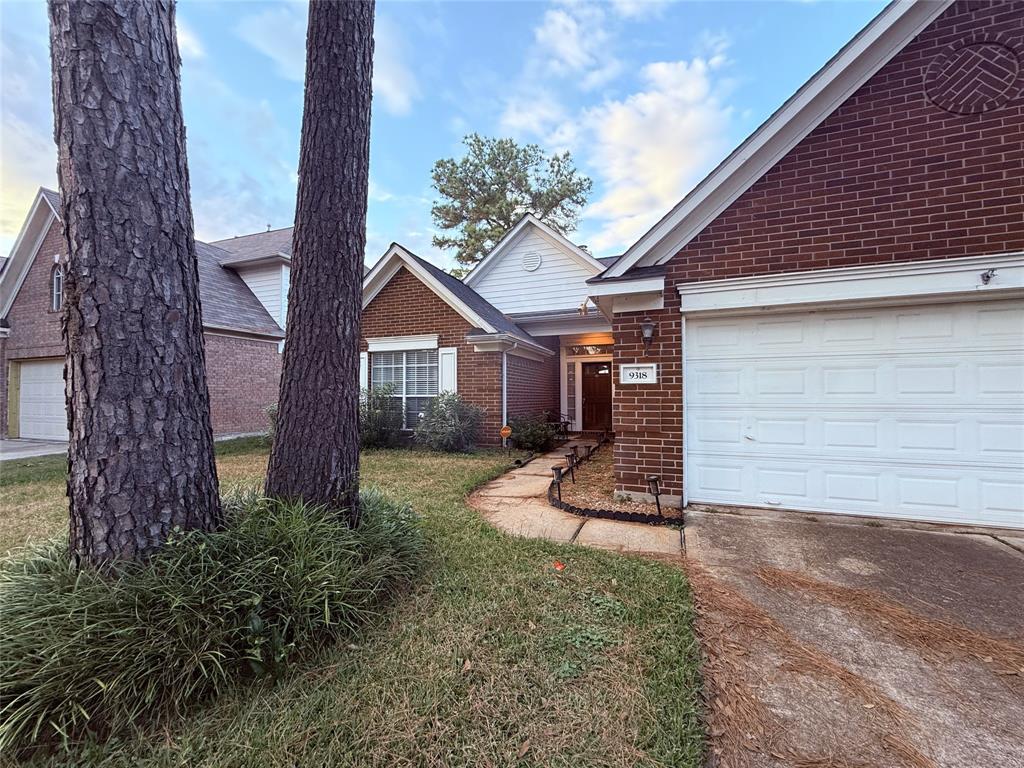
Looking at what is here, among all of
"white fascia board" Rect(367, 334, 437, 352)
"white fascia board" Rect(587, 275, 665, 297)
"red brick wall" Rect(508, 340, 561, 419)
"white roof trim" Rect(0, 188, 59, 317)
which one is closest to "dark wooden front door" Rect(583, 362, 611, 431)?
"red brick wall" Rect(508, 340, 561, 419)

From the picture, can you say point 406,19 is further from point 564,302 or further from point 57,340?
point 57,340

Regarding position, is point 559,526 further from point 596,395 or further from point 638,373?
point 596,395

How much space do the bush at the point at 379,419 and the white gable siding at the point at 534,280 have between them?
563 centimetres

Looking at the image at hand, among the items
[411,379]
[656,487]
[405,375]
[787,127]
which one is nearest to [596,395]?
[411,379]

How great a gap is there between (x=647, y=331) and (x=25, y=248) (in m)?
19.7

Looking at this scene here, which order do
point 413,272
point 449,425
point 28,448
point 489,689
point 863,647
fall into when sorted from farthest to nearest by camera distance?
point 28,448 → point 413,272 → point 449,425 → point 863,647 → point 489,689

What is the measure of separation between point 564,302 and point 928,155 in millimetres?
9692

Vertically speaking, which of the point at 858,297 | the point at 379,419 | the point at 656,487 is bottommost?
the point at 656,487

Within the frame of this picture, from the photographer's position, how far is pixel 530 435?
10.1 m

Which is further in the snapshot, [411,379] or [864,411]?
[411,379]

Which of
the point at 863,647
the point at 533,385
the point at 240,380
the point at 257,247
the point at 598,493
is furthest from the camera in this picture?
the point at 257,247

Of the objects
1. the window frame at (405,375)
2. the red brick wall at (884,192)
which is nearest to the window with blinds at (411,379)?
the window frame at (405,375)

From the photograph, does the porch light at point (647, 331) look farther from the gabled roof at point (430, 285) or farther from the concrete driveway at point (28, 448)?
the concrete driveway at point (28, 448)

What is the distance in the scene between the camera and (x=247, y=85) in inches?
320
